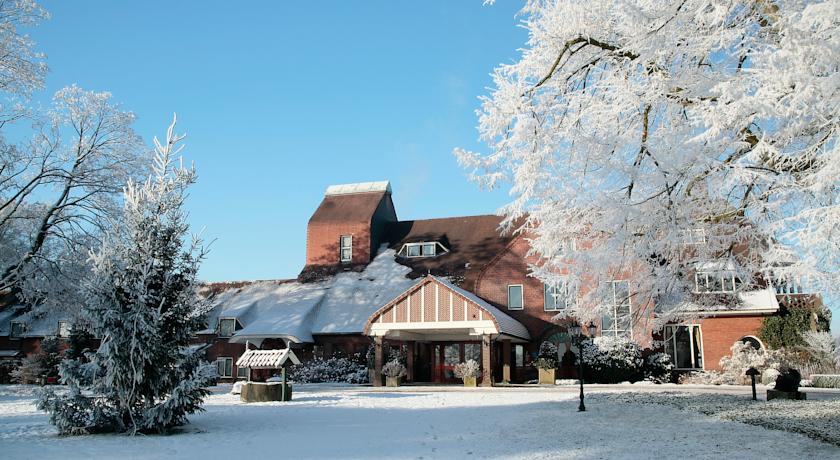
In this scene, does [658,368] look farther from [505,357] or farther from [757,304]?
[505,357]

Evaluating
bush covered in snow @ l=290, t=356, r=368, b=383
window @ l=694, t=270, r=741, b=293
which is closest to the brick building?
bush covered in snow @ l=290, t=356, r=368, b=383

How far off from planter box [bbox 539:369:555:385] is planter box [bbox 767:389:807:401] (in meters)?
11.1

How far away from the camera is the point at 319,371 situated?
1224 inches

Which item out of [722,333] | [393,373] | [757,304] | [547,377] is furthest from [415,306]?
[757,304]

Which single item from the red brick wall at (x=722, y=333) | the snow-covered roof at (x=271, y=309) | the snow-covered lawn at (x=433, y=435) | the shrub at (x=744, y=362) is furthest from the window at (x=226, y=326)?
the shrub at (x=744, y=362)

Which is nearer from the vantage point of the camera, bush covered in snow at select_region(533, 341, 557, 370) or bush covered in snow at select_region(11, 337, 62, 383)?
bush covered in snow at select_region(533, 341, 557, 370)

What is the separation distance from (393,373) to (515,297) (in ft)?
25.5

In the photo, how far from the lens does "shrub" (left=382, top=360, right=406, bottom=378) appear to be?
27203 mm

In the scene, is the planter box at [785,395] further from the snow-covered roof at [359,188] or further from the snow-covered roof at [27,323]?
the snow-covered roof at [27,323]

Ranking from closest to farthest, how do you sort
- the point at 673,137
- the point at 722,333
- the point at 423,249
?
1. the point at 673,137
2. the point at 722,333
3. the point at 423,249

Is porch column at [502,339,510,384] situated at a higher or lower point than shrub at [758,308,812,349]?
lower

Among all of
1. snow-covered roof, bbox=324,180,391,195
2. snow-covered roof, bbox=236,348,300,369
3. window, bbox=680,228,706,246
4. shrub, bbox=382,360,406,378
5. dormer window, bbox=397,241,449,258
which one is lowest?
shrub, bbox=382,360,406,378

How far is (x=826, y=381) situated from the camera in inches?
910

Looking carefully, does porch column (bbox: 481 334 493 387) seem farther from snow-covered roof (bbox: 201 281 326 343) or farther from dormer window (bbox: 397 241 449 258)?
dormer window (bbox: 397 241 449 258)
